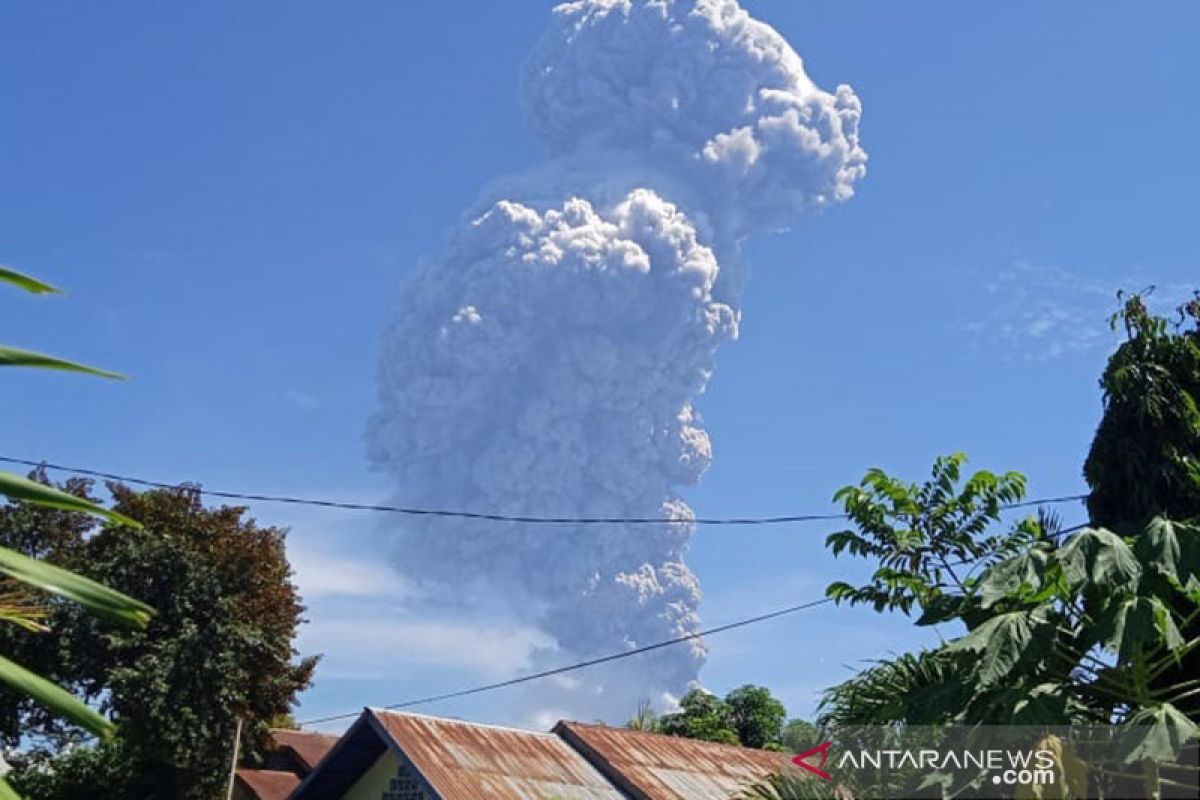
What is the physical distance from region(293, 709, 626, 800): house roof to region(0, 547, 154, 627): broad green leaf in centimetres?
1890

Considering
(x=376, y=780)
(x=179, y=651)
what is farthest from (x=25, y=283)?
(x=179, y=651)

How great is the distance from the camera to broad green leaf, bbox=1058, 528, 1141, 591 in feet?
35.5

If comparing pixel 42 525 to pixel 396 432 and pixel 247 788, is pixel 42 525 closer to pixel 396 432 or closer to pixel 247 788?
pixel 247 788

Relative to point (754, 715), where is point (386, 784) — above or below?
below

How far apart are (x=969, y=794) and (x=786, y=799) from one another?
1794 millimetres

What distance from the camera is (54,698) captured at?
338 centimetres

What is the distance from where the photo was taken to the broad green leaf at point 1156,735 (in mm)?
10086

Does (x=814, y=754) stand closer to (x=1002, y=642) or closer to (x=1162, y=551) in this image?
(x=1002, y=642)

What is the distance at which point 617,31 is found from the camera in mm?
155000

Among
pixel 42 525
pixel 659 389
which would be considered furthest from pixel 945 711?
pixel 659 389

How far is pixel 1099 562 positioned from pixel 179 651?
38936 millimetres

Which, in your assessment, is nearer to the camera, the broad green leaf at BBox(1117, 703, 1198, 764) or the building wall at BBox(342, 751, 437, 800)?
the broad green leaf at BBox(1117, 703, 1198, 764)

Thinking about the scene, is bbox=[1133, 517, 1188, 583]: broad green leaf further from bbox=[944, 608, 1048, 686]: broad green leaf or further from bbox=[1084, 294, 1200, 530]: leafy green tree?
bbox=[1084, 294, 1200, 530]: leafy green tree

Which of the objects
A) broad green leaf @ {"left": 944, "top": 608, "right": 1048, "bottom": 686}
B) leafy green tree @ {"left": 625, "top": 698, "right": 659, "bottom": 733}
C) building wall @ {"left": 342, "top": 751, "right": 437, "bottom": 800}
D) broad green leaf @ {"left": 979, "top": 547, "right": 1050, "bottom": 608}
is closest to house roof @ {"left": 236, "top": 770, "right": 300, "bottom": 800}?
leafy green tree @ {"left": 625, "top": 698, "right": 659, "bottom": 733}
